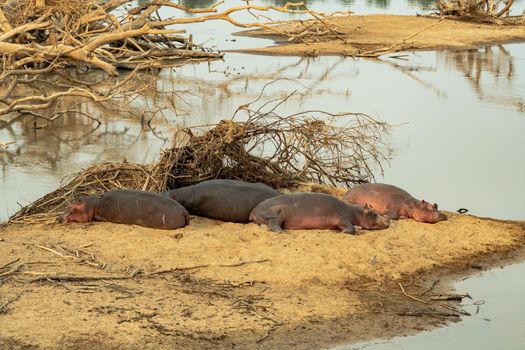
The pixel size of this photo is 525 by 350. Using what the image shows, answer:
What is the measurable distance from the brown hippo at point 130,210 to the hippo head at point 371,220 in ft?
4.45

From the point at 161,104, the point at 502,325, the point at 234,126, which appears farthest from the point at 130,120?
the point at 502,325

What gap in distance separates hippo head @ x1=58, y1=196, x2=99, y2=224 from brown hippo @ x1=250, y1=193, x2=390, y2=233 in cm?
127

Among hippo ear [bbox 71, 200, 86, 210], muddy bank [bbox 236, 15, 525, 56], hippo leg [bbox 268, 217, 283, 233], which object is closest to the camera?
hippo leg [bbox 268, 217, 283, 233]

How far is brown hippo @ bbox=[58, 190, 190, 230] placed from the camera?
7043 mm

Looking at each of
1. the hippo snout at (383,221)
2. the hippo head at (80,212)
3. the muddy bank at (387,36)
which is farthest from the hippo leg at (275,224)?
the muddy bank at (387,36)

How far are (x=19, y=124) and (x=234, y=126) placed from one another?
16.4 ft

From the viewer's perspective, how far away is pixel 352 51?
22.2 meters

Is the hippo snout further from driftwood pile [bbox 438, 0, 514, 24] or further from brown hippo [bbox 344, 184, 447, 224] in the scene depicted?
driftwood pile [bbox 438, 0, 514, 24]

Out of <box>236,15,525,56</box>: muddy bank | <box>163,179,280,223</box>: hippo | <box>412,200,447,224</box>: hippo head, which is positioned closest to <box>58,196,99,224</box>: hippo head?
<box>163,179,280,223</box>: hippo

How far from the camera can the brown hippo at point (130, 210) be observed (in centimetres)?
704

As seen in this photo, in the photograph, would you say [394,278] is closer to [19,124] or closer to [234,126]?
[234,126]

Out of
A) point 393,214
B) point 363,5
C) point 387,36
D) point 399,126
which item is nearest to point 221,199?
point 393,214

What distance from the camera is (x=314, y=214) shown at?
283 inches

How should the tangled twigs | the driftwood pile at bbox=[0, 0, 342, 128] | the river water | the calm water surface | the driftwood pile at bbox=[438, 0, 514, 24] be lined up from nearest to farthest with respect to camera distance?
the calm water surface < the tangled twigs < the river water < the driftwood pile at bbox=[0, 0, 342, 128] < the driftwood pile at bbox=[438, 0, 514, 24]
